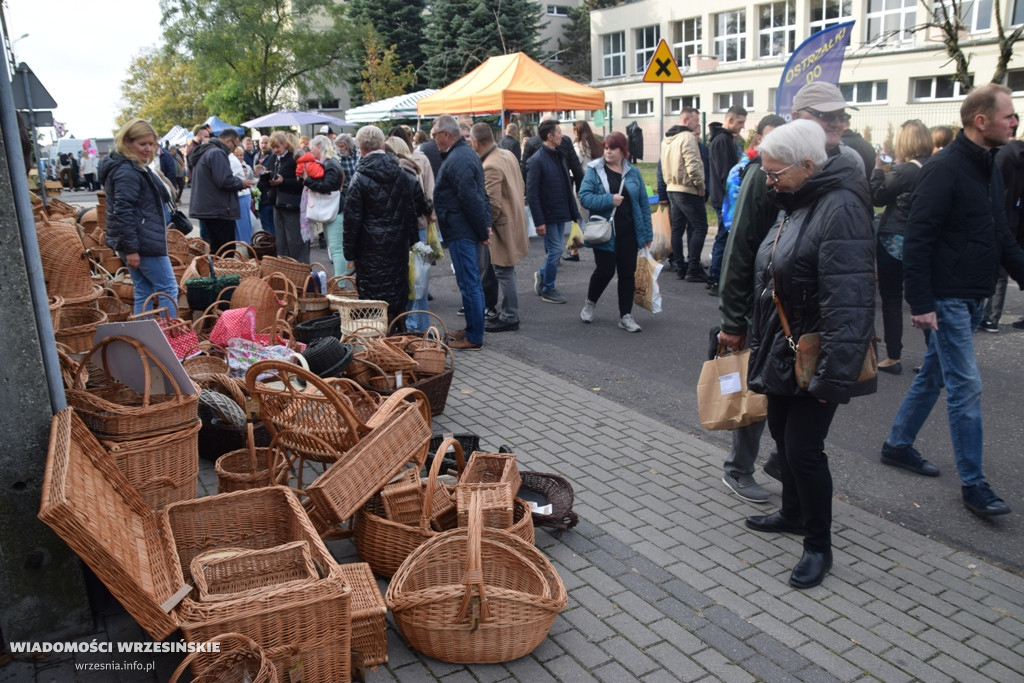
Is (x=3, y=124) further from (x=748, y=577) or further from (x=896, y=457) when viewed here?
(x=896, y=457)

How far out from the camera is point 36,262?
122 inches

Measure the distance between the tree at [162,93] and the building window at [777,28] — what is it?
1367 inches

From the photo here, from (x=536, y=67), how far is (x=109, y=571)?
1360cm

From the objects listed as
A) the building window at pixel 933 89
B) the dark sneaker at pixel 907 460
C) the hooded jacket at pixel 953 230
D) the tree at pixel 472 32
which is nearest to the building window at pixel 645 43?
the tree at pixel 472 32

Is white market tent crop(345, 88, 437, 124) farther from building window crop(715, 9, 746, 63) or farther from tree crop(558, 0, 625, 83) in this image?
tree crop(558, 0, 625, 83)

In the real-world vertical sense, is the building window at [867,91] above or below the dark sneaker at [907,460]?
above

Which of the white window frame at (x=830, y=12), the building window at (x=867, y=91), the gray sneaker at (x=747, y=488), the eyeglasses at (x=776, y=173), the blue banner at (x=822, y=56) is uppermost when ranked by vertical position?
the white window frame at (x=830, y=12)

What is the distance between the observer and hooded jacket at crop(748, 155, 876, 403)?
11.0 feet

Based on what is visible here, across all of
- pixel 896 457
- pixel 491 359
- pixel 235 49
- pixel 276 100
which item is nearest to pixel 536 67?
pixel 491 359

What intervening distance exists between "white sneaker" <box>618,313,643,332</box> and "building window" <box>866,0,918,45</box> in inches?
1114

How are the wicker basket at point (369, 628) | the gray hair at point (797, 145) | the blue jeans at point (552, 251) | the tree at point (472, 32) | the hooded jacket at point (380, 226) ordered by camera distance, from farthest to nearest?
the tree at point (472, 32), the blue jeans at point (552, 251), the hooded jacket at point (380, 226), the gray hair at point (797, 145), the wicker basket at point (369, 628)

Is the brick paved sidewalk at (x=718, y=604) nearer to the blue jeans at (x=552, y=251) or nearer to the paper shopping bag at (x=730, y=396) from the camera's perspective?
the paper shopping bag at (x=730, y=396)

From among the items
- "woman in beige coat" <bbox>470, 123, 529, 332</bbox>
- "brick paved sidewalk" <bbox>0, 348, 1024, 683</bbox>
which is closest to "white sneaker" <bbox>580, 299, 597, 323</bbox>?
"woman in beige coat" <bbox>470, 123, 529, 332</bbox>

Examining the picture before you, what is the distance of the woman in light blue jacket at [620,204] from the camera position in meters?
7.91
